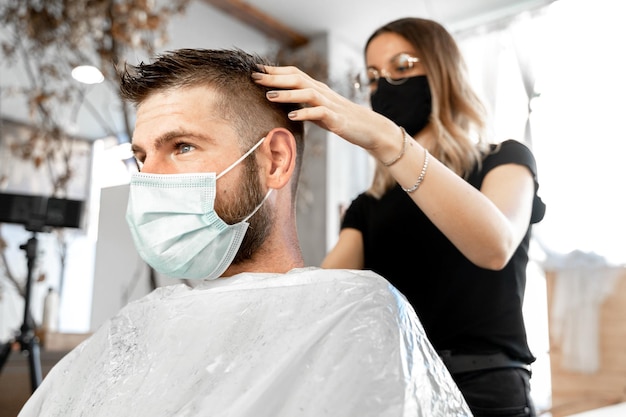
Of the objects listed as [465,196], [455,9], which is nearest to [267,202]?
[465,196]

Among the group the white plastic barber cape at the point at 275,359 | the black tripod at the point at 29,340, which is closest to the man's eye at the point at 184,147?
the white plastic barber cape at the point at 275,359

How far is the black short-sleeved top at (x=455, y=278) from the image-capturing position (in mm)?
1311

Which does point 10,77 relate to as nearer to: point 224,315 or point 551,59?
point 551,59

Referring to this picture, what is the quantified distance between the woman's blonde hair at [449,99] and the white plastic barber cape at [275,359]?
0.54 m

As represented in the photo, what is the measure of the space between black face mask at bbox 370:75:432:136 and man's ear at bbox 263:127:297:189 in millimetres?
396

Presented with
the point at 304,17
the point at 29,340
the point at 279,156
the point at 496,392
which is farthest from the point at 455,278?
the point at 304,17

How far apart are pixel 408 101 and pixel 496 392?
69 cm

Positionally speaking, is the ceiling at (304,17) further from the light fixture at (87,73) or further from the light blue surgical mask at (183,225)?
the light blue surgical mask at (183,225)

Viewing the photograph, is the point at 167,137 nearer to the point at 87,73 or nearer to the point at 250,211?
the point at 250,211

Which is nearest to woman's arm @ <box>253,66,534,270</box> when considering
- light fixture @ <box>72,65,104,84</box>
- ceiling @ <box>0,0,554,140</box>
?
light fixture @ <box>72,65,104,84</box>

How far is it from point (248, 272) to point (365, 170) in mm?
3587

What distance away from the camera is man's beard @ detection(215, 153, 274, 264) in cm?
107

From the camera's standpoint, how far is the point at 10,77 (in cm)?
486

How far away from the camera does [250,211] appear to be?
3.57ft
